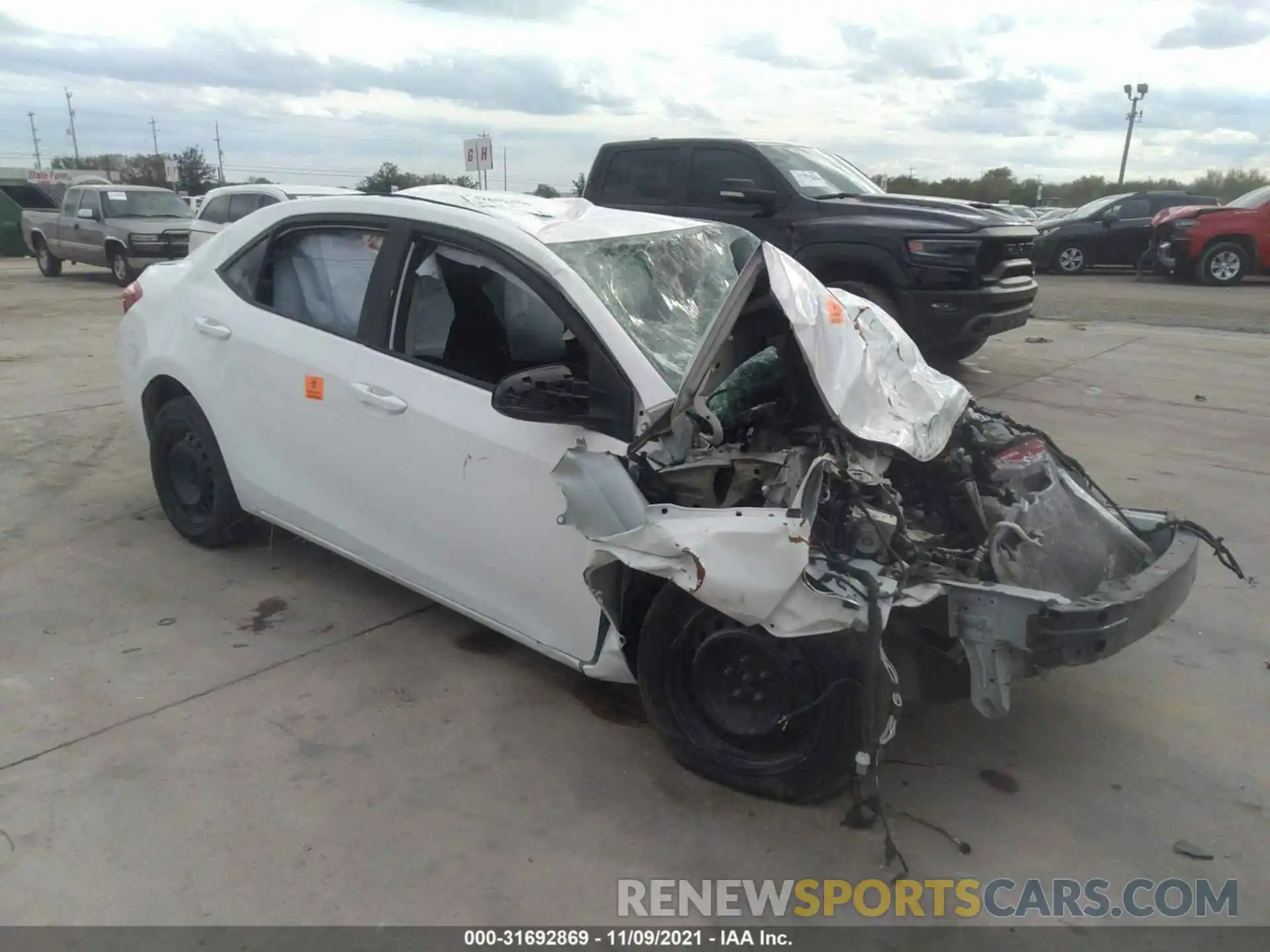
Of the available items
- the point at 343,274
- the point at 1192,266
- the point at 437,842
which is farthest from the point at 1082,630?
the point at 1192,266

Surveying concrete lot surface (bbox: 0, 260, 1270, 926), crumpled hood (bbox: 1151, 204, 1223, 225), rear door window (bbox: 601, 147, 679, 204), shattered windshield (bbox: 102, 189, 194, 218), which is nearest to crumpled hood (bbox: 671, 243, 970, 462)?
concrete lot surface (bbox: 0, 260, 1270, 926)

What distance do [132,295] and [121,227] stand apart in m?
15.3

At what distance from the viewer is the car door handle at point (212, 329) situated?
4.47 m

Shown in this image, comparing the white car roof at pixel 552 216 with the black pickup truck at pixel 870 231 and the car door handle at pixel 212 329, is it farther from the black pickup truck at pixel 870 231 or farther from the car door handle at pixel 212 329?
the black pickup truck at pixel 870 231

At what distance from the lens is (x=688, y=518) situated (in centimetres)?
289

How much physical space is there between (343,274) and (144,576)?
1820 millimetres

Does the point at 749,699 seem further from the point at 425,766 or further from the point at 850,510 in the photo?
the point at 425,766

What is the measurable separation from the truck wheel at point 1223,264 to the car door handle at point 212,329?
17746mm

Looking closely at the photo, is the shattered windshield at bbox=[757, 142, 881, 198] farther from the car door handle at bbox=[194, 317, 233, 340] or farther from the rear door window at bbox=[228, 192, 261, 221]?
the rear door window at bbox=[228, 192, 261, 221]

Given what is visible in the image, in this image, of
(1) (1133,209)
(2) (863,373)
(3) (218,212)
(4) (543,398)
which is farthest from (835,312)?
(1) (1133,209)

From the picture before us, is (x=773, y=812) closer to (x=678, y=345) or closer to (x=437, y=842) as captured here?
(x=437, y=842)

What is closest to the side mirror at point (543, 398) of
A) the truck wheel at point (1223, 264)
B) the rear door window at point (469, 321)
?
the rear door window at point (469, 321)

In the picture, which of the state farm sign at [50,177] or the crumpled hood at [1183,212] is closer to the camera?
the crumpled hood at [1183,212]

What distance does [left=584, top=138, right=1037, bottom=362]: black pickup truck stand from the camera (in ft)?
26.3
